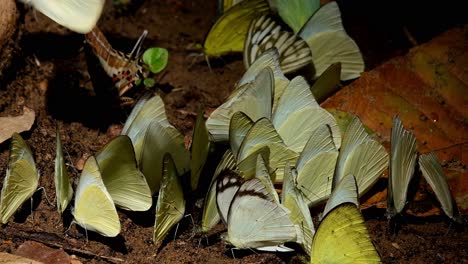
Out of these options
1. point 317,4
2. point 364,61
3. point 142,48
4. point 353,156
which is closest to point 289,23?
point 317,4

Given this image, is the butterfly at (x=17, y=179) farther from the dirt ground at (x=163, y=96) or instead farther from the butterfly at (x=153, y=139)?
the butterfly at (x=153, y=139)

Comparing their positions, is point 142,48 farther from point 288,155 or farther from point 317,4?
point 288,155

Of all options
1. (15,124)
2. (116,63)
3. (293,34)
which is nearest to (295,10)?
(293,34)

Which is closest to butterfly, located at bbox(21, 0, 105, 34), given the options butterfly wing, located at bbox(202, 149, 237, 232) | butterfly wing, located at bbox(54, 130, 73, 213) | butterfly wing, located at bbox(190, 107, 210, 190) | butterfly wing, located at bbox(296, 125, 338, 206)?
butterfly wing, located at bbox(54, 130, 73, 213)

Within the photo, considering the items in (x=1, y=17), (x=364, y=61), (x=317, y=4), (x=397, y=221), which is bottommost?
(x=397, y=221)

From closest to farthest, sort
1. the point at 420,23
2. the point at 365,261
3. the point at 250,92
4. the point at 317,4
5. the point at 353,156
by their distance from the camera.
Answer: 1. the point at 365,261
2. the point at 353,156
3. the point at 250,92
4. the point at 317,4
5. the point at 420,23

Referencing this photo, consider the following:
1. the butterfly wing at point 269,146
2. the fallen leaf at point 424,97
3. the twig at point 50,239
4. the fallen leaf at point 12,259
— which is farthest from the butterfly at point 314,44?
the fallen leaf at point 12,259
